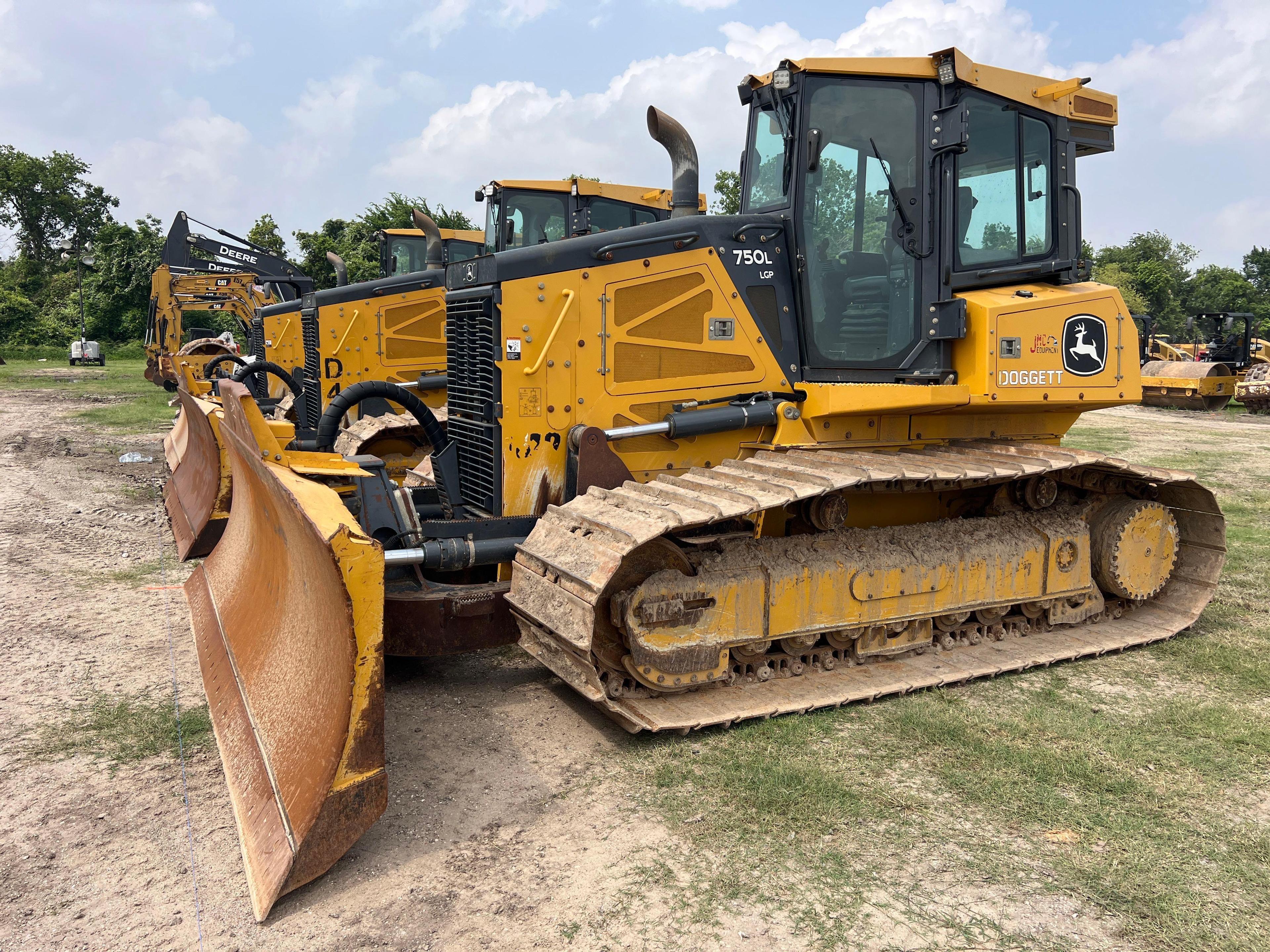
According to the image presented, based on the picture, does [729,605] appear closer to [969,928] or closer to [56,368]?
[969,928]

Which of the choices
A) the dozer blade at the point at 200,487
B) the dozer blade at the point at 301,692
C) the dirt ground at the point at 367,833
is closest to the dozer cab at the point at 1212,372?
the dozer blade at the point at 200,487

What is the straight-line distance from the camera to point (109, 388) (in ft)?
85.0

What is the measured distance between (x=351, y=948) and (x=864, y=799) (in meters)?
2.12

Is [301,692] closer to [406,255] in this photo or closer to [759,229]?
[759,229]

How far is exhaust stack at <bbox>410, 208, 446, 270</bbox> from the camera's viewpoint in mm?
9617

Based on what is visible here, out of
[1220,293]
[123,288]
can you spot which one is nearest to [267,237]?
[123,288]

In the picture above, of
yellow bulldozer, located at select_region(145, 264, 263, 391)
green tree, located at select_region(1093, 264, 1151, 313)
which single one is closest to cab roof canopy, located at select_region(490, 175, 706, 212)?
yellow bulldozer, located at select_region(145, 264, 263, 391)

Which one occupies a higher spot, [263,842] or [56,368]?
[56,368]

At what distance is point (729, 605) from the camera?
497 cm

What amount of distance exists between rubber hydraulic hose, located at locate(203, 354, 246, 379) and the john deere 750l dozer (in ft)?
28.5

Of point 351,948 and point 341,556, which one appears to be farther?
point 341,556

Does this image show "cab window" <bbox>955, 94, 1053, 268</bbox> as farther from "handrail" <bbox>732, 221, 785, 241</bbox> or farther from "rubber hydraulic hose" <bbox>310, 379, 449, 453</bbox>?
"rubber hydraulic hose" <bbox>310, 379, 449, 453</bbox>

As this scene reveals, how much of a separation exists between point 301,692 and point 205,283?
23.2 meters

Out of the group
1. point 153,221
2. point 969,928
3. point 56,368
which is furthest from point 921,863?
point 153,221
